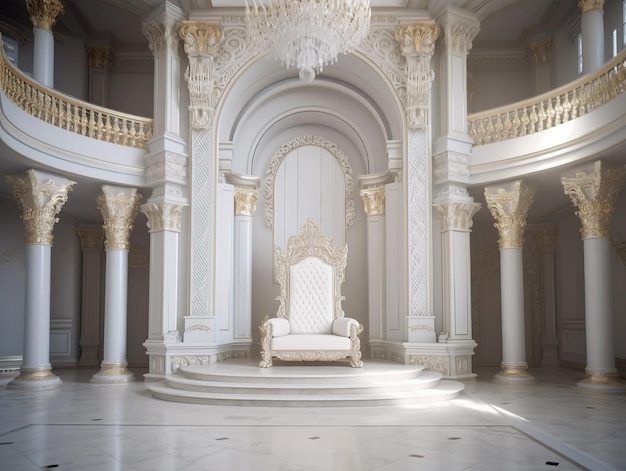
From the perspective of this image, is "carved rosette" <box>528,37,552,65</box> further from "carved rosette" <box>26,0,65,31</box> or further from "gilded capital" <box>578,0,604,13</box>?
"carved rosette" <box>26,0,65,31</box>

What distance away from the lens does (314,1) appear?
6656 mm

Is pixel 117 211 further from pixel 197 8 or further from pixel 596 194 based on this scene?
pixel 596 194

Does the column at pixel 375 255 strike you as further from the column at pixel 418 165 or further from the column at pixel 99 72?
the column at pixel 99 72

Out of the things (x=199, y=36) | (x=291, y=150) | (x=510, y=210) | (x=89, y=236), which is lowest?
(x=89, y=236)

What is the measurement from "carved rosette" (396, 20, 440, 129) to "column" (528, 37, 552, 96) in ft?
9.51

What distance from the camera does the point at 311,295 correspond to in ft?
31.3

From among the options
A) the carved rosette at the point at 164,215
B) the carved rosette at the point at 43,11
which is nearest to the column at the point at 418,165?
the carved rosette at the point at 164,215

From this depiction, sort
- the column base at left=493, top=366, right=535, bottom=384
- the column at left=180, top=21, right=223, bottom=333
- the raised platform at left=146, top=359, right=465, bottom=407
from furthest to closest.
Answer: the column at left=180, top=21, right=223, bottom=333 < the column base at left=493, top=366, right=535, bottom=384 < the raised platform at left=146, top=359, right=465, bottom=407

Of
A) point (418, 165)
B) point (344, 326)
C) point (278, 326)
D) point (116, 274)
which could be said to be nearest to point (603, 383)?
point (344, 326)

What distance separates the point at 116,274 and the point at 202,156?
2.19 meters

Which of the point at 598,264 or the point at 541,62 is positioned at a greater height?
the point at 541,62

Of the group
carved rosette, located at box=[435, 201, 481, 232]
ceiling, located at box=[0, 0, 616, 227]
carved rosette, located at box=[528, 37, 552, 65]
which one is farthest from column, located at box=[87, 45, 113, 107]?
carved rosette, located at box=[528, 37, 552, 65]

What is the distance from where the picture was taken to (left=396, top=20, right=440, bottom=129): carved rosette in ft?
31.5

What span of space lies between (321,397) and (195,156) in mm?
4306
